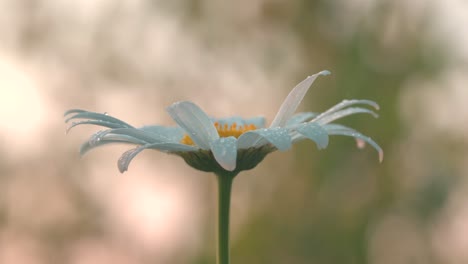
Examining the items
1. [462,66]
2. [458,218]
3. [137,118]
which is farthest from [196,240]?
[462,66]

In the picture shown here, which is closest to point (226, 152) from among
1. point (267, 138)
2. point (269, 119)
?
point (267, 138)

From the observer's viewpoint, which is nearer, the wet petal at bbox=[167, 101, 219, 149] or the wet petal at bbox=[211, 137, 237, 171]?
the wet petal at bbox=[211, 137, 237, 171]

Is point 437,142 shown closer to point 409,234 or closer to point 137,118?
point 409,234

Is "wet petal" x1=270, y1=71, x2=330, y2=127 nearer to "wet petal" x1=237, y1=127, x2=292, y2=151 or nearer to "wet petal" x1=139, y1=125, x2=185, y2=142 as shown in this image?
"wet petal" x1=237, y1=127, x2=292, y2=151

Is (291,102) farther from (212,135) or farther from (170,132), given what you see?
(170,132)

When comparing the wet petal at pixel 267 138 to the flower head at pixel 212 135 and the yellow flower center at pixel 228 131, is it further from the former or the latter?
the yellow flower center at pixel 228 131

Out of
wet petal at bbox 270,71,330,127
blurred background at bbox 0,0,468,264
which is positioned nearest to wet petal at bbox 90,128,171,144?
wet petal at bbox 270,71,330,127

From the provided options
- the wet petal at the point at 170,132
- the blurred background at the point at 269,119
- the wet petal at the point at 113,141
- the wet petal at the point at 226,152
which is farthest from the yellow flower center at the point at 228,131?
the blurred background at the point at 269,119
